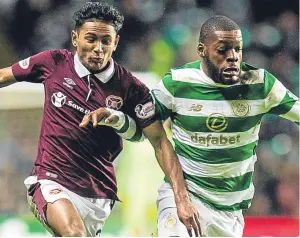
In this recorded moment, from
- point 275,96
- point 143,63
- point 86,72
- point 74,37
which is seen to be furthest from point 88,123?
point 275,96

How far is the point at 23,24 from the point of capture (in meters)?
2.24

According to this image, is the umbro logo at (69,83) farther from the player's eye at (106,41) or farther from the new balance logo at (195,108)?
the new balance logo at (195,108)

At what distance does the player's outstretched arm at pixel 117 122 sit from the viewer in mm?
1890

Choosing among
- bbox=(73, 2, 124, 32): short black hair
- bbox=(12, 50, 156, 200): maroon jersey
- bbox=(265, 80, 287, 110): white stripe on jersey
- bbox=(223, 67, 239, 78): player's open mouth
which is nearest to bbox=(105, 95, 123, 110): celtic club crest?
bbox=(12, 50, 156, 200): maroon jersey

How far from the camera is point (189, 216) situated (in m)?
1.92

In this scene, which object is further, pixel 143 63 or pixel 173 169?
pixel 143 63

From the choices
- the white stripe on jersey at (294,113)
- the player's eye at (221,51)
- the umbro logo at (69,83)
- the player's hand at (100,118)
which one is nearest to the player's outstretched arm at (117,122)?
the player's hand at (100,118)

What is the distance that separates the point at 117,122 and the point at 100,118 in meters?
0.08

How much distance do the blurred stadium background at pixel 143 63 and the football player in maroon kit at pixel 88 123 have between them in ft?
0.20

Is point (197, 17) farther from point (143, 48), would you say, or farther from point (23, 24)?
point (23, 24)

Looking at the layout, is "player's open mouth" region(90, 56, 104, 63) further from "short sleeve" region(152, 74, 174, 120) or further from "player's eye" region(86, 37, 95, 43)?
"short sleeve" region(152, 74, 174, 120)

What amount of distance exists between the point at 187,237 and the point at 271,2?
91 centimetres

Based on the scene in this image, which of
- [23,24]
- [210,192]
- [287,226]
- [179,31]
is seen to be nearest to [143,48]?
[179,31]

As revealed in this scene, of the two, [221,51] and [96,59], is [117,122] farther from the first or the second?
[221,51]
